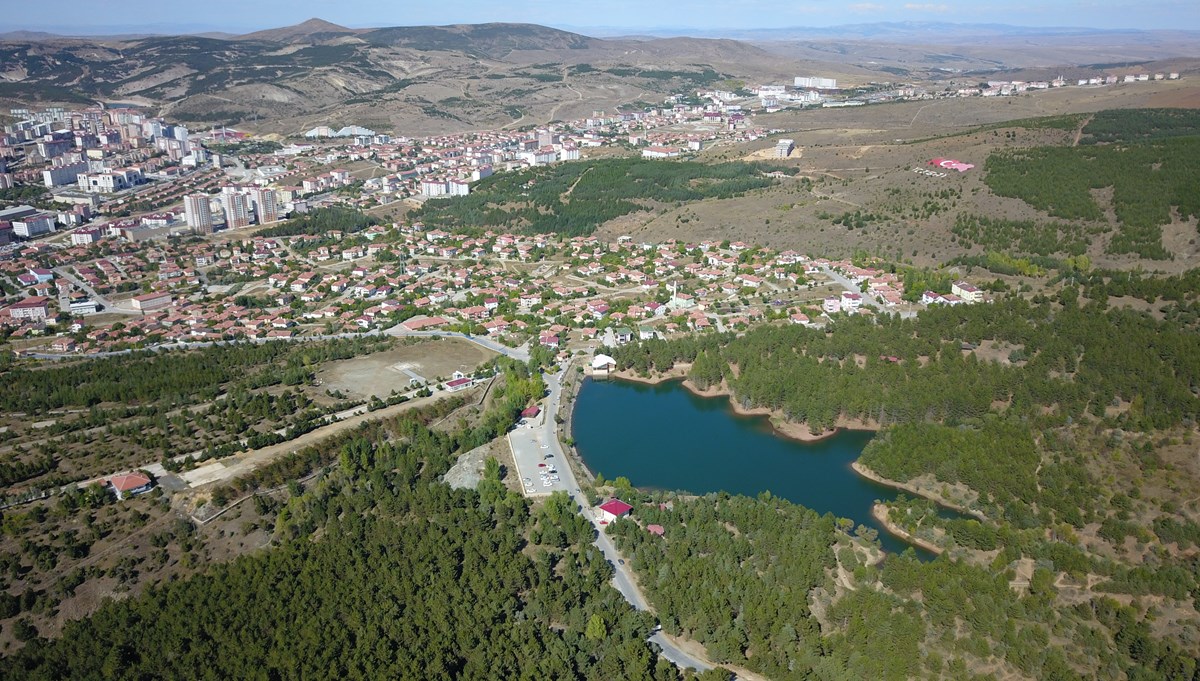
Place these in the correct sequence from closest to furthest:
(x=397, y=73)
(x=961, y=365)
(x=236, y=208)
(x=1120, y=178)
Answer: (x=961, y=365) → (x=1120, y=178) → (x=236, y=208) → (x=397, y=73)

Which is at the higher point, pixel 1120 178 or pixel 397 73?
pixel 397 73

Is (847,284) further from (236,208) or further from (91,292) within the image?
(236,208)

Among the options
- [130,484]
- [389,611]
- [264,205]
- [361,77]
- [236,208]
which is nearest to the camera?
[389,611]

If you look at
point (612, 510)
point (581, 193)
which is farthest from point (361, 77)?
point (612, 510)

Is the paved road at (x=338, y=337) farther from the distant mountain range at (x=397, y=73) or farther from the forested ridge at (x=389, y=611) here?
the distant mountain range at (x=397, y=73)

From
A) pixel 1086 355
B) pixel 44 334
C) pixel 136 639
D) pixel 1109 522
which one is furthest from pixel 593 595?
pixel 44 334

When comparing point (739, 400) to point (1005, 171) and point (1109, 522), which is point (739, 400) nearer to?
point (1109, 522)
